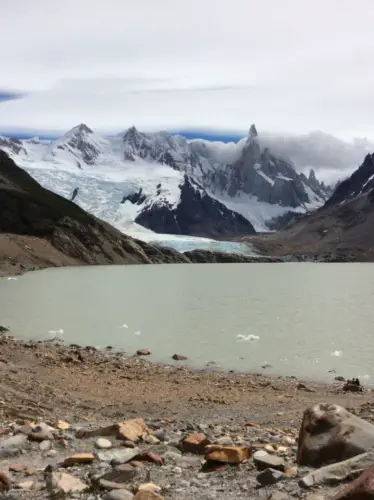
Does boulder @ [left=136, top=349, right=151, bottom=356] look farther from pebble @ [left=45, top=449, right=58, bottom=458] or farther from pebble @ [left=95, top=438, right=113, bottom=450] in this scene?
pebble @ [left=45, top=449, right=58, bottom=458]

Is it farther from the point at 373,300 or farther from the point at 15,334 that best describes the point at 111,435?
the point at 373,300

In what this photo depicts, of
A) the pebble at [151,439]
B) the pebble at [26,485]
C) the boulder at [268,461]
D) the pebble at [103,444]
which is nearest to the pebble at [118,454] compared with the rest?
the pebble at [103,444]

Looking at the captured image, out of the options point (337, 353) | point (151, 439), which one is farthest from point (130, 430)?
point (337, 353)

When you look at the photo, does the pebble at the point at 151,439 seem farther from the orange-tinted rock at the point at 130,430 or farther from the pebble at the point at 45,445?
the pebble at the point at 45,445

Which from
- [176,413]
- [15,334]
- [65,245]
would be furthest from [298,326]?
[65,245]

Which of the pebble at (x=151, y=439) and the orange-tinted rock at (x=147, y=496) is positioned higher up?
the orange-tinted rock at (x=147, y=496)

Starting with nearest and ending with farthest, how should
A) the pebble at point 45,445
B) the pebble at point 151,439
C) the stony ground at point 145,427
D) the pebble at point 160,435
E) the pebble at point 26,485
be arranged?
the stony ground at point 145,427 < the pebble at point 26,485 < the pebble at point 45,445 < the pebble at point 151,439 < the pebble at point 160,435
